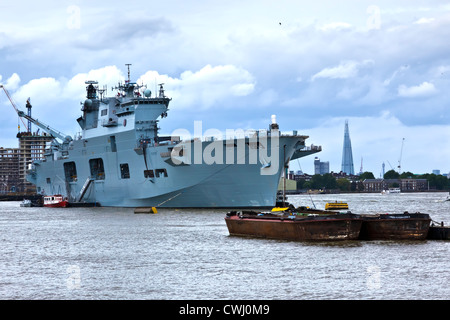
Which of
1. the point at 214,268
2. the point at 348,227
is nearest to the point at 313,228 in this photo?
the point at 348,227

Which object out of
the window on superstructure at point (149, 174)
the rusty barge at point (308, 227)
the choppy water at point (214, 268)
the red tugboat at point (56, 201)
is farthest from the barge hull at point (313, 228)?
the red tugboat at point (56, 201)

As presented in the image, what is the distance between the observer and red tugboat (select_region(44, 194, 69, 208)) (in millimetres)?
82312

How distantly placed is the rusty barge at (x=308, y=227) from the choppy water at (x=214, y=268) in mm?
681

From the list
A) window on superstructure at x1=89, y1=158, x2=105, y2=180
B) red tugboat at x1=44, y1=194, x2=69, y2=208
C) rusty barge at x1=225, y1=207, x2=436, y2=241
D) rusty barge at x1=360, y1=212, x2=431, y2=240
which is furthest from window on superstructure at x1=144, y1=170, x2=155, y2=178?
rusty barge at x1=360, y1=212, x2=431, y2=240

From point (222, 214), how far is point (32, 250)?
80.6 ft

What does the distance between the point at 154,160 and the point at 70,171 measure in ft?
74.0

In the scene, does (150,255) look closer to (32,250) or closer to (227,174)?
(32,250)

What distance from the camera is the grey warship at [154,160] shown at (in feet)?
194

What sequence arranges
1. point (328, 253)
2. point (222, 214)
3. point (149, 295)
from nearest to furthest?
point (149, 295), point (328, 253), point (222, 214)

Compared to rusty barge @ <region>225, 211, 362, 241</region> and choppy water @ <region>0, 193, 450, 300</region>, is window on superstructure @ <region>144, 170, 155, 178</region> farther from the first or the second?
rusty barge @ <region>225, 211, 362, 241</region>

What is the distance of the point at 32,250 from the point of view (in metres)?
35.0

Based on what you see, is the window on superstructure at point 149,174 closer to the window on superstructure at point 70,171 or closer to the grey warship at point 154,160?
the grey warship at point 154,160

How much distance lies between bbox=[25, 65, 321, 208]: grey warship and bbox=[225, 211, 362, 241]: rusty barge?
60.1 feet
